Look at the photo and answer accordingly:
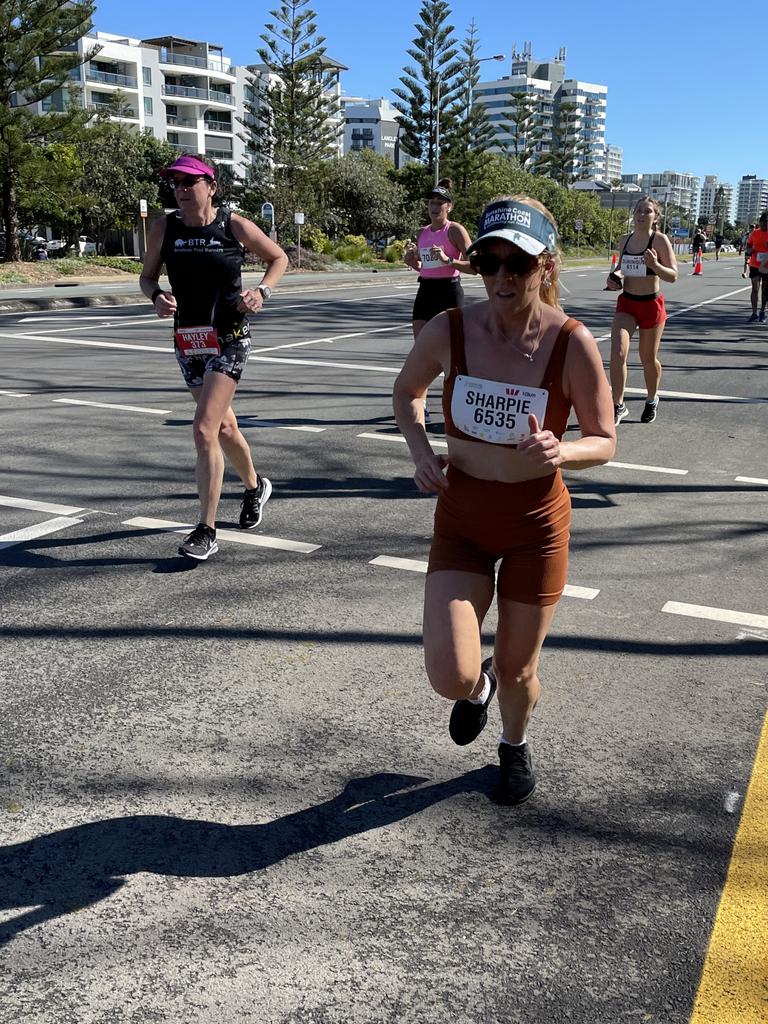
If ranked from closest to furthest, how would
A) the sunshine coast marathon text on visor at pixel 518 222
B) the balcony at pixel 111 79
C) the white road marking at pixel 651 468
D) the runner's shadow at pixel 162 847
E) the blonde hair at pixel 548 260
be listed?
the runner's shadow at pixel 162 847
the sunshine coast marathon text on visor at pixel 518 222
the blonde hair at pixel 548 260
the white road marking at pixel 651 468
the balcony at pixel 111 79

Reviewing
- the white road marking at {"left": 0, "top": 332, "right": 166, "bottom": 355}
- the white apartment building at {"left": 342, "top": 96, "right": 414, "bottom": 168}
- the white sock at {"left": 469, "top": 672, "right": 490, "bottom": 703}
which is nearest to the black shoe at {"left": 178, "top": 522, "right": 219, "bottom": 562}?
the white sock at {"left": 469, "top": 672, "right": 490, "bottom": 703}

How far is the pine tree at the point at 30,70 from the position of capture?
3794cm

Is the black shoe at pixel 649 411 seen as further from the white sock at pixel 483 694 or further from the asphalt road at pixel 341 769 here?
the white sock at pixel 483 694

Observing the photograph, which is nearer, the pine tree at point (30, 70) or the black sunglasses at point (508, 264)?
the black sunglasses at point (508, 264)

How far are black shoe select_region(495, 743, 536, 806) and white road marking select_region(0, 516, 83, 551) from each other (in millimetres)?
3419

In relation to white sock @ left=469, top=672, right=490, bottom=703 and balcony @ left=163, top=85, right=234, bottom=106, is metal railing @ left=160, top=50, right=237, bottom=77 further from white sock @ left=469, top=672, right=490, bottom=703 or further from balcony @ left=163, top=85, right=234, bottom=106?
white sock @ left=469, top=672, right=490, bottom=703

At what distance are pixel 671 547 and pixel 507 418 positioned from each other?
3100mm

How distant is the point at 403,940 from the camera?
2.49 m

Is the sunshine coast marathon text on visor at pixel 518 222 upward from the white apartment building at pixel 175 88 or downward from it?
downward

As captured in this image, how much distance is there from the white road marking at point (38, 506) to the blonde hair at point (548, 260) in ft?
13.0

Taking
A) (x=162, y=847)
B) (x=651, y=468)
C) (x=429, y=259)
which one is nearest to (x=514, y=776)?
(x=162, y=847)

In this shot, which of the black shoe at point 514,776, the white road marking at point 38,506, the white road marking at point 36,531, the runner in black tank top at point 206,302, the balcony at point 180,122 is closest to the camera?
the black shoe at point 514,776

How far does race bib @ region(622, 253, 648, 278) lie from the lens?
9.12 meters

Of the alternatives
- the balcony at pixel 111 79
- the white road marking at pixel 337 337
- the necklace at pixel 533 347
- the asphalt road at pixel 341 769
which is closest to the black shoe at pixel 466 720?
the asphalt road at pixel 341 769
